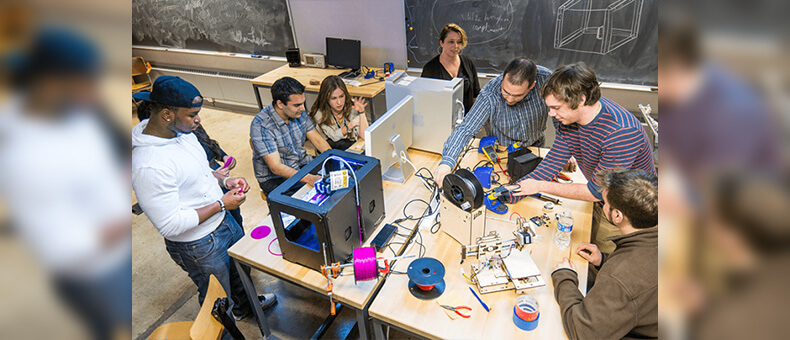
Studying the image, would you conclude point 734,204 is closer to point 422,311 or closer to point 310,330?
point 422,311

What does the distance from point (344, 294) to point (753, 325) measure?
1.64 metres

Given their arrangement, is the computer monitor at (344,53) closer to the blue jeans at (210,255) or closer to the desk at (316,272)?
the desk at (316,272)

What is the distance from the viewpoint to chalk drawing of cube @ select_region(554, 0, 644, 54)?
127 inches

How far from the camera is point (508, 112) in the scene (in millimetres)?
2463

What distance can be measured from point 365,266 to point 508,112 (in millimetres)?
1334

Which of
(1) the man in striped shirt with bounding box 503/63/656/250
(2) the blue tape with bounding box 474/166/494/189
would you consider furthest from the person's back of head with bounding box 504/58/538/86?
(2) the blue tape with bounding box 474/166/494/189

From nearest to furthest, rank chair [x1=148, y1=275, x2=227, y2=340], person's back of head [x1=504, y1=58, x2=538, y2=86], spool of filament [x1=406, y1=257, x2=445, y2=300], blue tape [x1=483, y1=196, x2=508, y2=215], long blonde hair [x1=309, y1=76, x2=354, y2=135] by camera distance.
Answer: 1. chair [x1=148, y1=275, x2=227, y2=340]
2. spool of filament [x1=406, y1=257, x2=445, y2=300]
3. blue tape [x1=483, y1=196, x2=508, y2=215]
4. person's back of head [x1=504, y1=58, x2=538, y2=86]
5. long blonde hair [x1=309, y1=76, x2=354, y2=135]

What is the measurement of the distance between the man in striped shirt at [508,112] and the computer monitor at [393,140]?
0.72 feet

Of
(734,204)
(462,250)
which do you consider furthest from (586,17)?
(734,204)

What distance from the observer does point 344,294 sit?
5.58 feet

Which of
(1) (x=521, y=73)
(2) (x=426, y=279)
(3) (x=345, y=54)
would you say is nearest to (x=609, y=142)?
(1) (x=521, y=73)

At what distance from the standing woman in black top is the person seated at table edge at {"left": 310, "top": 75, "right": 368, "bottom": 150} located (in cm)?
66

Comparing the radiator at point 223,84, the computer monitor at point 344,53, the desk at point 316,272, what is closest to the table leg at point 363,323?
the desk at point 316,272

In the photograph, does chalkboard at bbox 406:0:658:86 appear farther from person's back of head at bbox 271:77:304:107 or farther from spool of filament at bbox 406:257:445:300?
spool of filament at bbox 406:257:445:300
